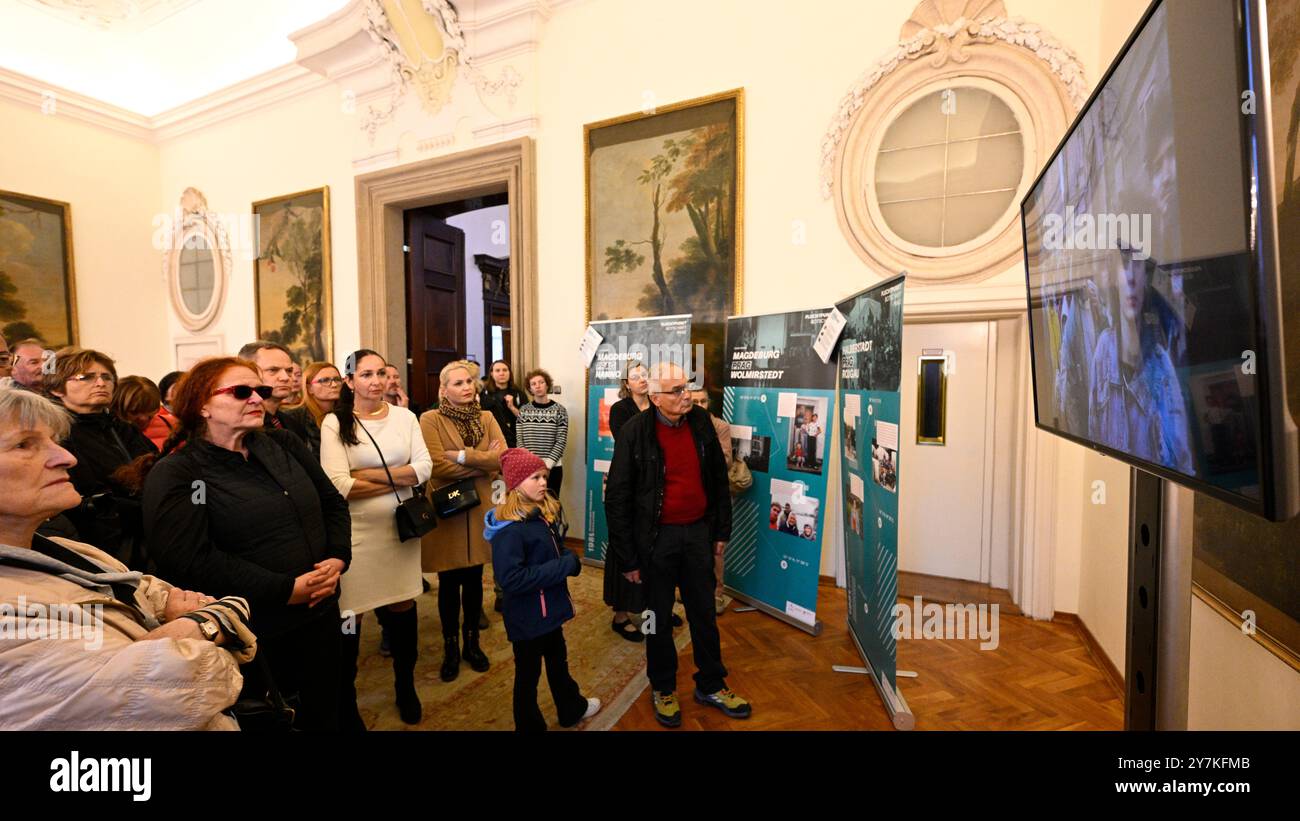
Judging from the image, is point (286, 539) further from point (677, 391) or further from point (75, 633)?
point (677, 391)

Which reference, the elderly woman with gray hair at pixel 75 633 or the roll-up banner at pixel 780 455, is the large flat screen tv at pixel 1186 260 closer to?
the elderly woman with gray hair at pixel 75 633

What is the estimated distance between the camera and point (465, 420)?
3527mm

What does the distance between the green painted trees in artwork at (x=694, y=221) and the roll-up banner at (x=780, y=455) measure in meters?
0.90

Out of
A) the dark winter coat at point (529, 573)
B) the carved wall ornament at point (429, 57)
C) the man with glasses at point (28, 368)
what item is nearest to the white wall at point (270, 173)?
the carved wall ornament at point (429, 57)

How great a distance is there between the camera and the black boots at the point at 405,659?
2.87 metres

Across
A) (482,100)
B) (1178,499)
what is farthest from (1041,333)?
(482,100)

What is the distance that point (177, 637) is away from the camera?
1.37 metres

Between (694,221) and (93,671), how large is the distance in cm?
521

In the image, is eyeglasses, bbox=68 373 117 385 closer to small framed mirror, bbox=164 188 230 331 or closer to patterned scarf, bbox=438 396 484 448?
patterned scarf, bbox=438 396 484 448

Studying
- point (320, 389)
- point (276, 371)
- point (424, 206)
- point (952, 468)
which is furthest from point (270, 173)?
point (952, 468)

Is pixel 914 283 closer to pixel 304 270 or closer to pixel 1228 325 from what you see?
pixel 1228 325

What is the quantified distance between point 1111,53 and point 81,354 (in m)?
6.51

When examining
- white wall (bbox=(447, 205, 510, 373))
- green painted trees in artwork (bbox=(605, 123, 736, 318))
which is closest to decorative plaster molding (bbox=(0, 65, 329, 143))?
white wall (bbox=(447, 205, 510, 373))

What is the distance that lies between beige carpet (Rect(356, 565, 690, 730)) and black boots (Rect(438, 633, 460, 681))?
4 centimetres
